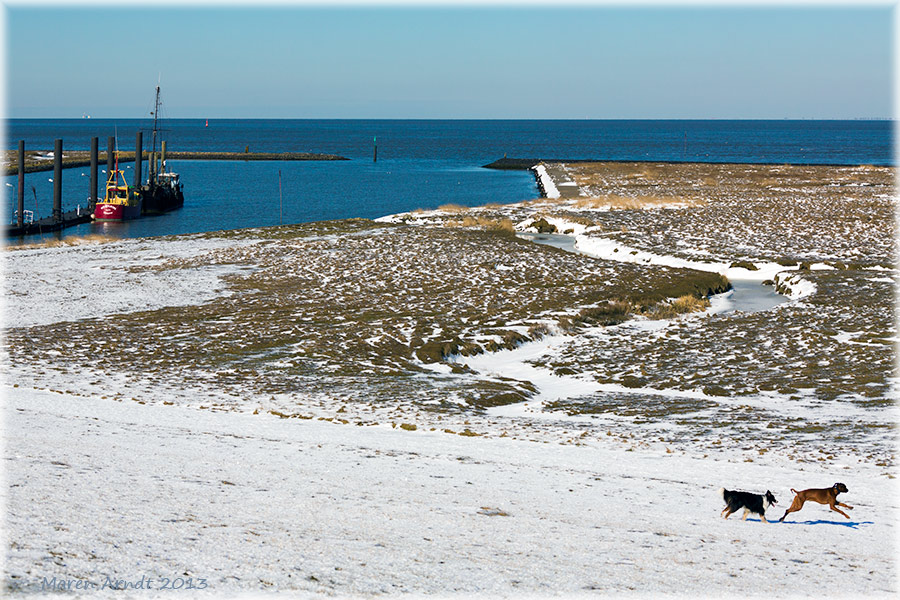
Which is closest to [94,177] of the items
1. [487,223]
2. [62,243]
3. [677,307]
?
[62,243]

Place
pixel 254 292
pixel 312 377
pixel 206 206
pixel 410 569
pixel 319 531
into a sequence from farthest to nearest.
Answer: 1. pixel 206 206
2. pixel 254 292
3. pixel 312 377
4. pixel 319 531
5. pixel 410 569

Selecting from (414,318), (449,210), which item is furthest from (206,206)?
(414,318)

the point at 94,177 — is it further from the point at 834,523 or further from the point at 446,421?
the point at 834,523

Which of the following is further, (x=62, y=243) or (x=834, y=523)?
(x=62, y=243)

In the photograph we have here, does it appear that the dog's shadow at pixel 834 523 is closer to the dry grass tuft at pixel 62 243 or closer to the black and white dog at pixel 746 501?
the black and white dog at pixel 746 501

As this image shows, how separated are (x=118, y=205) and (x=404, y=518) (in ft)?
186

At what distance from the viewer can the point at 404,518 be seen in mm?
10938

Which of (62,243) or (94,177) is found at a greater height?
(94,177)

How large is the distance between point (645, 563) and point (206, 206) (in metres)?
68.4

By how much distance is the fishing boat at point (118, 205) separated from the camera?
202 feet

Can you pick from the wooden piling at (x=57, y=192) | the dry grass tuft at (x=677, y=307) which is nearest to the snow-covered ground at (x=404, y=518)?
the dry grass tuft at (x=677, y=307)

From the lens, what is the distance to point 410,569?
920 centimetres

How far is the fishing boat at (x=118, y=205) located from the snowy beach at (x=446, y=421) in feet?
73.8

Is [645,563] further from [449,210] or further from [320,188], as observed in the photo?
[320,188]
